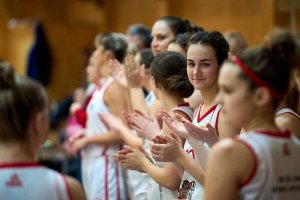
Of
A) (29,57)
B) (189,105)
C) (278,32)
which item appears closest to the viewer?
(278,32)

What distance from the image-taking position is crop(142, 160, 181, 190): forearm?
130 inches

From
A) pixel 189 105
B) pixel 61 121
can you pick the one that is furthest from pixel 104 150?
pixel 61 121

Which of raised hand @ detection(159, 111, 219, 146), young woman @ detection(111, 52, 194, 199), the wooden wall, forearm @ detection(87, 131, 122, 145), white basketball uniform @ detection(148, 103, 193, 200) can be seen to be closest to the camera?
raised hand @ detection(159, 111, 219, 146)

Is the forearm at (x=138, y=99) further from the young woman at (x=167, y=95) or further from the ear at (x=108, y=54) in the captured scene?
the ear at (x=108, y=54)

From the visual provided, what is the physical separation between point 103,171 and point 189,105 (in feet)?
5.50

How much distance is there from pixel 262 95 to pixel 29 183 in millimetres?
799

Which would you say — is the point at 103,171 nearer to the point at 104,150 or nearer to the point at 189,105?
the point at 104,150

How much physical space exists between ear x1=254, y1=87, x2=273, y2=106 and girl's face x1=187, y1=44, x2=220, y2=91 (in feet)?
3.17

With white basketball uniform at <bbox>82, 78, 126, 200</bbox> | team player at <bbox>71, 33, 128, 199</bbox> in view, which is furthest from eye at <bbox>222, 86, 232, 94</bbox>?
white basketball uniform at <bbox>82, 78, 126, 200</bbox>

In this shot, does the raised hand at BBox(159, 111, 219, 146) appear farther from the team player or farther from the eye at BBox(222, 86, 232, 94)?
the team player

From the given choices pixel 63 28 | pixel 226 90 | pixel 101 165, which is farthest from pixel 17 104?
pixel 63 28

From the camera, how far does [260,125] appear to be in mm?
2309

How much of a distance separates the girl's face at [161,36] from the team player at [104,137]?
0.56 m

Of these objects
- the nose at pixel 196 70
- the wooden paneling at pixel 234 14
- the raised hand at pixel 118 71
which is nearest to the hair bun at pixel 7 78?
the nose at pixel 196 70
